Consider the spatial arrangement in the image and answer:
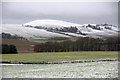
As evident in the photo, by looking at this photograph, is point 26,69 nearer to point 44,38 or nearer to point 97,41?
point 44,38

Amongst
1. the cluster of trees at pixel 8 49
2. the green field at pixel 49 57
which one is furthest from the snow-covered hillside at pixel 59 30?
the green field at pixel 49 57

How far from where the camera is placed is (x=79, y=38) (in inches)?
343

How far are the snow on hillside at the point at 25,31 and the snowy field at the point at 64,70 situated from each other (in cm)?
121

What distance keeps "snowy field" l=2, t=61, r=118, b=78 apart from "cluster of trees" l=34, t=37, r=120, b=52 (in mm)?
698

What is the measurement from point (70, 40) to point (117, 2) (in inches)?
94.3

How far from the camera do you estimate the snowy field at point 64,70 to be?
23.6 feet

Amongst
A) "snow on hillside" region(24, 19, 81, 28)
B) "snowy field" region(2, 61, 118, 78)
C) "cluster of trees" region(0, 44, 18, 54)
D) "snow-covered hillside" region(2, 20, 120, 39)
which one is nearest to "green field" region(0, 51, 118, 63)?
"cluster of trees" region(0, 44, 18, 54)

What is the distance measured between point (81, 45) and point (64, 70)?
5.12 ft

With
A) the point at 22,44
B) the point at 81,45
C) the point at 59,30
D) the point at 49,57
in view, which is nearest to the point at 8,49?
the point at 22,44

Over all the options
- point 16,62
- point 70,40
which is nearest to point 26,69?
point 16,62

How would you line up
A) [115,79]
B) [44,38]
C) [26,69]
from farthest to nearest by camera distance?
[44,38], [26,69], [115,79]

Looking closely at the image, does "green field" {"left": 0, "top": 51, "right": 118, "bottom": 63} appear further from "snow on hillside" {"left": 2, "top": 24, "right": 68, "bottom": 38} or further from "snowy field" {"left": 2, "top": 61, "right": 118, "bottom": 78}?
"snow on hillside" {"left": 2, "top": 24, "right": 68, "bottom": 38}

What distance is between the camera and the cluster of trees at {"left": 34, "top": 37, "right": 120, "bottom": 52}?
849 centimetres

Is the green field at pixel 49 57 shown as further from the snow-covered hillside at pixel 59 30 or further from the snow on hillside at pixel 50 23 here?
the snow on hillside at pixel 50 23
